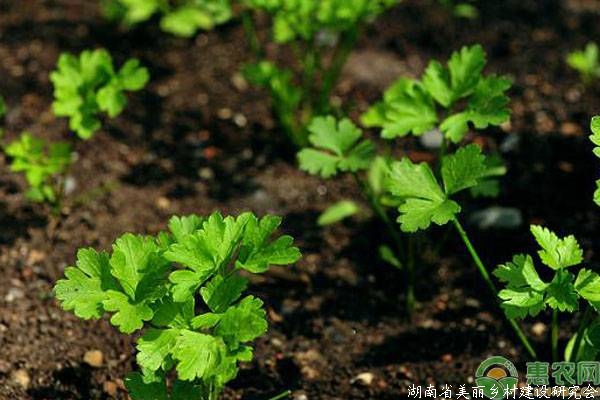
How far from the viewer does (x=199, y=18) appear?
10.3 ft

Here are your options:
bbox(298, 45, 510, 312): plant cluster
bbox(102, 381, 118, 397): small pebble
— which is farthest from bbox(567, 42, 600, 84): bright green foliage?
bbox(102, 381, 118, 397): small pebble

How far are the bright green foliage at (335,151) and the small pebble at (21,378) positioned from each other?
82 cm

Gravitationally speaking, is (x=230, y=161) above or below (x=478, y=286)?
above

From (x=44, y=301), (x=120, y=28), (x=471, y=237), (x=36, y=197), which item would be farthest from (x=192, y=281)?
(x=120, y=28)

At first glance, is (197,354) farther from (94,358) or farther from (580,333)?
(580,333)

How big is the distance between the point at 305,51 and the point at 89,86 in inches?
43.1

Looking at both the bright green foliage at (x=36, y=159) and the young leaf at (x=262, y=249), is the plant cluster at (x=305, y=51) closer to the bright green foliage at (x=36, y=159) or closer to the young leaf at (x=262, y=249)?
the bright green foliage at (x=36, y=159)

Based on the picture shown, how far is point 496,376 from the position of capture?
7.10 feet

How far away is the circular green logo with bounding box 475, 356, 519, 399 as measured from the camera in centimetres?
211

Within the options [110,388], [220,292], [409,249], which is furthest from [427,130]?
[110,388]

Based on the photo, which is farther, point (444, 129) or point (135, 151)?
point (135, 151)

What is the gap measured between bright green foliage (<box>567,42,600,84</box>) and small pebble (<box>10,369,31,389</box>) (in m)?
2.00

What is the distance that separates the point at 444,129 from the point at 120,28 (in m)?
1.67

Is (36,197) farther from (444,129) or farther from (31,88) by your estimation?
(444,129)
